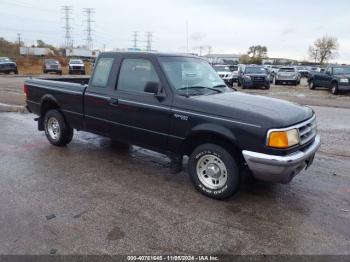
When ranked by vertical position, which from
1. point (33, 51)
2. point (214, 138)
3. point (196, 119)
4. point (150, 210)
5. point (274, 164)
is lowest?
point (150, 210)

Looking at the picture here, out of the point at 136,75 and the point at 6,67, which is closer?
the point at 136,75

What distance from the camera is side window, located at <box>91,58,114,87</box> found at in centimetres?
566

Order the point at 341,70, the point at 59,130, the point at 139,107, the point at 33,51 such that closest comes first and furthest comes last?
the point at 139,107 < the point at 59,130 < the point at 341,70 < the point at 33,51

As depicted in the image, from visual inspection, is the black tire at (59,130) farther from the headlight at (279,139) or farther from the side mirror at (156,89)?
the headlight at (279,139)

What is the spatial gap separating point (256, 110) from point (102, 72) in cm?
283

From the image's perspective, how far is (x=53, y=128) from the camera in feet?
22.9

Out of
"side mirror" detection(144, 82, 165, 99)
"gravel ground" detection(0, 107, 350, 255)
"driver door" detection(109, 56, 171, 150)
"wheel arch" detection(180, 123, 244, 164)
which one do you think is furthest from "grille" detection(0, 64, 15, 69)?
"wheel arch" detection(180, 123, 244, 164)

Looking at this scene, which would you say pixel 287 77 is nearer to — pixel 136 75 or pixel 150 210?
pixel 136 75

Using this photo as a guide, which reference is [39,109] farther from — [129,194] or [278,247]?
[278,247]

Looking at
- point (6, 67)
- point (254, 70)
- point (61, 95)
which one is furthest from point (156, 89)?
point (6, 67)

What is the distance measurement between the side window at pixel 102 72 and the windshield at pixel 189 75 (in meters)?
1.10

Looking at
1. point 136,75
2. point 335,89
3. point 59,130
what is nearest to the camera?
point 136,75

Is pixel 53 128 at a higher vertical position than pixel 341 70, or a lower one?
lower

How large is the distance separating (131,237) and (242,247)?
1.14 m
